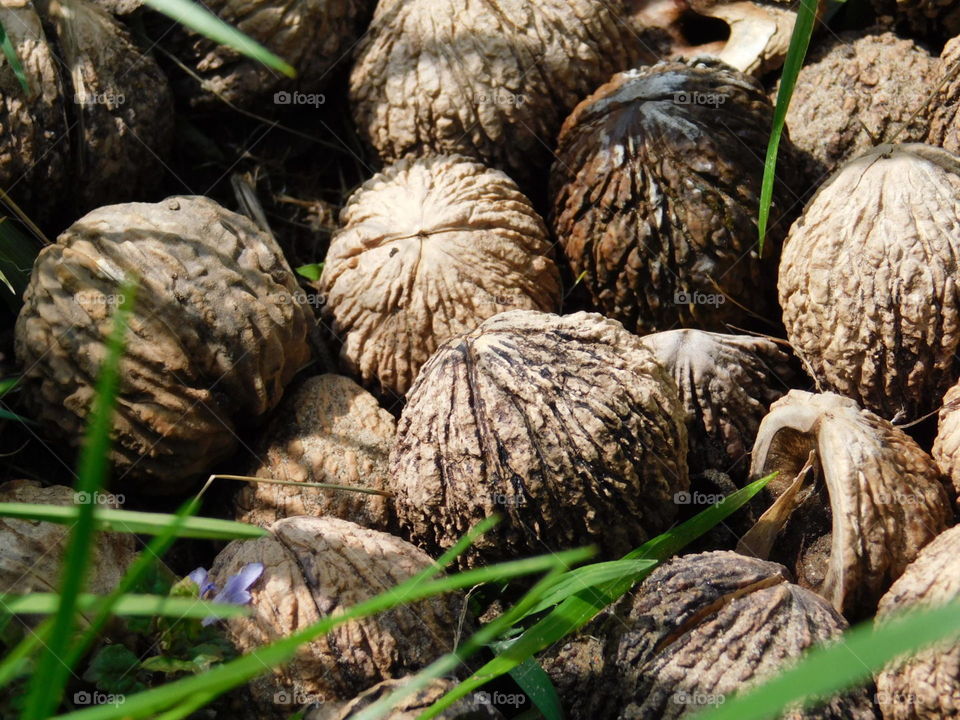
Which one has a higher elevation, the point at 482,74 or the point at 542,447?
the point at 482,74

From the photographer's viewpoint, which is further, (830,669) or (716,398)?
(716,398)

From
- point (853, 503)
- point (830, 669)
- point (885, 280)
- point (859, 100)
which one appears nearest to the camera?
point (830, 669)

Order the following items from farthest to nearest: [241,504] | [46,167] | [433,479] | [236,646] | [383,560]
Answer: [46,167], [241,504], [433,479], [383,560], [236,646]

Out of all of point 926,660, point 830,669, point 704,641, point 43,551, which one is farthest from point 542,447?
point 830,669

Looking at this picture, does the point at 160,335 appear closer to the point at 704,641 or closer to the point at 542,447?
the point at 542,447

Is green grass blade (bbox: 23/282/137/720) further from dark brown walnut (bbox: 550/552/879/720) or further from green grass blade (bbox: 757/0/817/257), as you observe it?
green grass blade (bbox: 757/0/817/257)

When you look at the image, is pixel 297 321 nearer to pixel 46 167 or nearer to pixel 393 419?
pixel 393 419

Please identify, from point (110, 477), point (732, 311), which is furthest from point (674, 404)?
point (110, 477)
